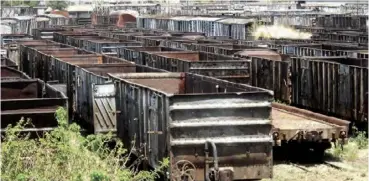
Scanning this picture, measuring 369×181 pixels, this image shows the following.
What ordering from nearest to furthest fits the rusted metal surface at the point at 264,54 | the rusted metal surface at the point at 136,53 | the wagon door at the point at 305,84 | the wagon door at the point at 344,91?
1. the wagon door at the point at 344,91
2. the wagon door at the point at 305,84
3. the rusted metal surface at the point at 136,53
4. the rusted metal surface at the point at 264,54

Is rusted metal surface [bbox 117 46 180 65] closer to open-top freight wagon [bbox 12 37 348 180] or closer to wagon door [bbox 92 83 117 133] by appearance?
wagon door [bbox 92 83 117 133]

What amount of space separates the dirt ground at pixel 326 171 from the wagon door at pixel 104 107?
341 centimetres

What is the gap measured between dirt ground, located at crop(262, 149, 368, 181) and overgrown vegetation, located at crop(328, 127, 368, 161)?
0.53 feet

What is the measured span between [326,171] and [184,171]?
4050mm

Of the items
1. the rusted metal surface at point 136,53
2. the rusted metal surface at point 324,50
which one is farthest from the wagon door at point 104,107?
the rusted metal surface at point 324,50

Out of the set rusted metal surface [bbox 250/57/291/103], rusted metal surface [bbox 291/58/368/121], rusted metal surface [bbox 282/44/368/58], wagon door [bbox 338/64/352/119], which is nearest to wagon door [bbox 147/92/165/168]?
rusted metal surface [bbox 291/58/368/121]

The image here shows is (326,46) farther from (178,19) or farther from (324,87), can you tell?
(178,19)

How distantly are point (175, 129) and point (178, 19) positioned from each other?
4298 centimetres

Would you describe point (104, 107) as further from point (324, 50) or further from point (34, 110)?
point (324, 50)

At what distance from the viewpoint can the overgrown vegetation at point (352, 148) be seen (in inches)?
548

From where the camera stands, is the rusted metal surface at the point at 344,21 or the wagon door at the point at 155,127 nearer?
the wagon door at the point at 155,127

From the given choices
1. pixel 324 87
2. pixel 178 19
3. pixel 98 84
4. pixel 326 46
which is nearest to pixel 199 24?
pixel 178 19

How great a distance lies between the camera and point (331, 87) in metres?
17.5

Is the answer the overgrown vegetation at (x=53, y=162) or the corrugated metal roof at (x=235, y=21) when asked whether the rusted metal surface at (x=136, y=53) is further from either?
the corrugated metal roof at (x=235, y=21)
